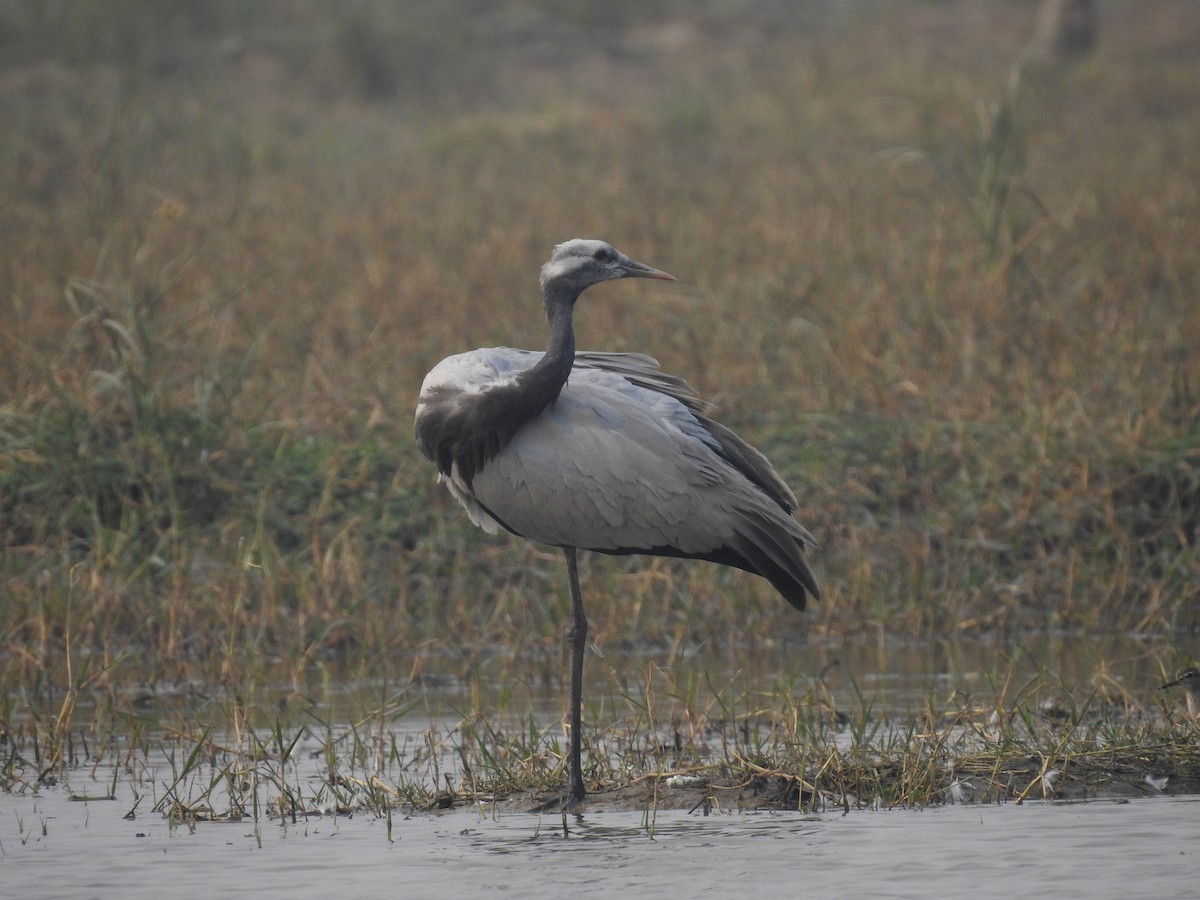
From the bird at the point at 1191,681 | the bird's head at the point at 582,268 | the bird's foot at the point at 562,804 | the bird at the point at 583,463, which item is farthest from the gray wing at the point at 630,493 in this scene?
the bird at the point at 1191,681

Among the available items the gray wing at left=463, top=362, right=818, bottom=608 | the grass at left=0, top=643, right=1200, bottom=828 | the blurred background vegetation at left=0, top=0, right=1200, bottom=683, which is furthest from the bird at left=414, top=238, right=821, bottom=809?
the blurred background vegetation at left=0, top=0, right=1200, bottom=683

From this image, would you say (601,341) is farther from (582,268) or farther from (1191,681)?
(1191,681)

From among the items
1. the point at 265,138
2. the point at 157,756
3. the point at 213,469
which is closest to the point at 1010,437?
the point at 213,469

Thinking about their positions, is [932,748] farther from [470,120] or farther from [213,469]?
[470,120]

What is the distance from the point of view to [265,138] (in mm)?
15938

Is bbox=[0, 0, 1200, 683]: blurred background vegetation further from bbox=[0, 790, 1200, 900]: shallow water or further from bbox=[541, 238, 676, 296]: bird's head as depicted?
bbox=[541, 238, 676, 296]: bird's head

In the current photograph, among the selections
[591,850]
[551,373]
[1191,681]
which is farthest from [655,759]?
[1191,681]

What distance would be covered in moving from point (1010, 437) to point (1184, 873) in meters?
3.93

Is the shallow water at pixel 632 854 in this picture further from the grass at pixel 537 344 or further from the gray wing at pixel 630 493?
the gray wing at pixel 630 493

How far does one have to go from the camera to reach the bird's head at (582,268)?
215 inches

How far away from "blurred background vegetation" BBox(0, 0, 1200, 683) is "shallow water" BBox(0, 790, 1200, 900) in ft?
3.76

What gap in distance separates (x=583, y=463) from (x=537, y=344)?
181 inches

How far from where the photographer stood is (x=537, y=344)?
9.90 meters

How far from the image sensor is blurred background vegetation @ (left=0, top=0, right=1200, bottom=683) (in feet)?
23.9
